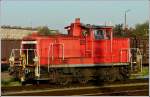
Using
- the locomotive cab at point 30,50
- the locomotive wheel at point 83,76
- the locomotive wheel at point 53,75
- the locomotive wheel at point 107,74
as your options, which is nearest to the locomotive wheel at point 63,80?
the locomotive wheel at point 53,75

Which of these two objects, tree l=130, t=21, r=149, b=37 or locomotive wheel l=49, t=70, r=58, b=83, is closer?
locomotive wheel l=49, t=70, r=58, b=83

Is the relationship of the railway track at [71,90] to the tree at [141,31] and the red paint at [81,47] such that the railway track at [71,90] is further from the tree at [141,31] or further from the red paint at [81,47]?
the tree at [141,31]

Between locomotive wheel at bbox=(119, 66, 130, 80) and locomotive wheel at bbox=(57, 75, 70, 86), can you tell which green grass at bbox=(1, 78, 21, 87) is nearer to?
locomotive wheel at bbox=(57, 75, 70, 86)

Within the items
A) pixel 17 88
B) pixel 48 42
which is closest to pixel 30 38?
pixel 48 42

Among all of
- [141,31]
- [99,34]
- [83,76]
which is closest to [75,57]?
[83,76]

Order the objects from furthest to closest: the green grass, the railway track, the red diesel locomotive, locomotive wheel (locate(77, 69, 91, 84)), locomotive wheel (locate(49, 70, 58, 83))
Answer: locomotive wheel (locate(77, 69, 91, 84)) < the green grass < the red diesel locomotive < locomotive wheel (locate(49, 70, 58, 83)) < the railway track

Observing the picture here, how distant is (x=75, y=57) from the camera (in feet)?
55.2

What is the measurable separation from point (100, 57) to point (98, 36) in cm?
107

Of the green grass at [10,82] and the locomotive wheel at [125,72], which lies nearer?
the green grass at [10,82]

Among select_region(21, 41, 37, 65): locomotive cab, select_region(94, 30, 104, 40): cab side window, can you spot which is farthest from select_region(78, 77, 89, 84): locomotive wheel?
select_region(21, 41, 37, 65): locomotive cab

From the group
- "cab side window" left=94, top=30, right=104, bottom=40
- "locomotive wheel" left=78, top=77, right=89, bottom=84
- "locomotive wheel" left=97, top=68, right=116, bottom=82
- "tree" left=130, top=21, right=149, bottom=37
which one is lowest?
"locomotive wheel" left=78, top=77, right=89, bottom=84

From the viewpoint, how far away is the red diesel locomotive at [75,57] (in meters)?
16.2

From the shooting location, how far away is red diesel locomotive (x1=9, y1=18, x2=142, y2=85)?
16.2 meters

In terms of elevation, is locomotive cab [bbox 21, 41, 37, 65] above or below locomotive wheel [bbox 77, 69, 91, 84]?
above
